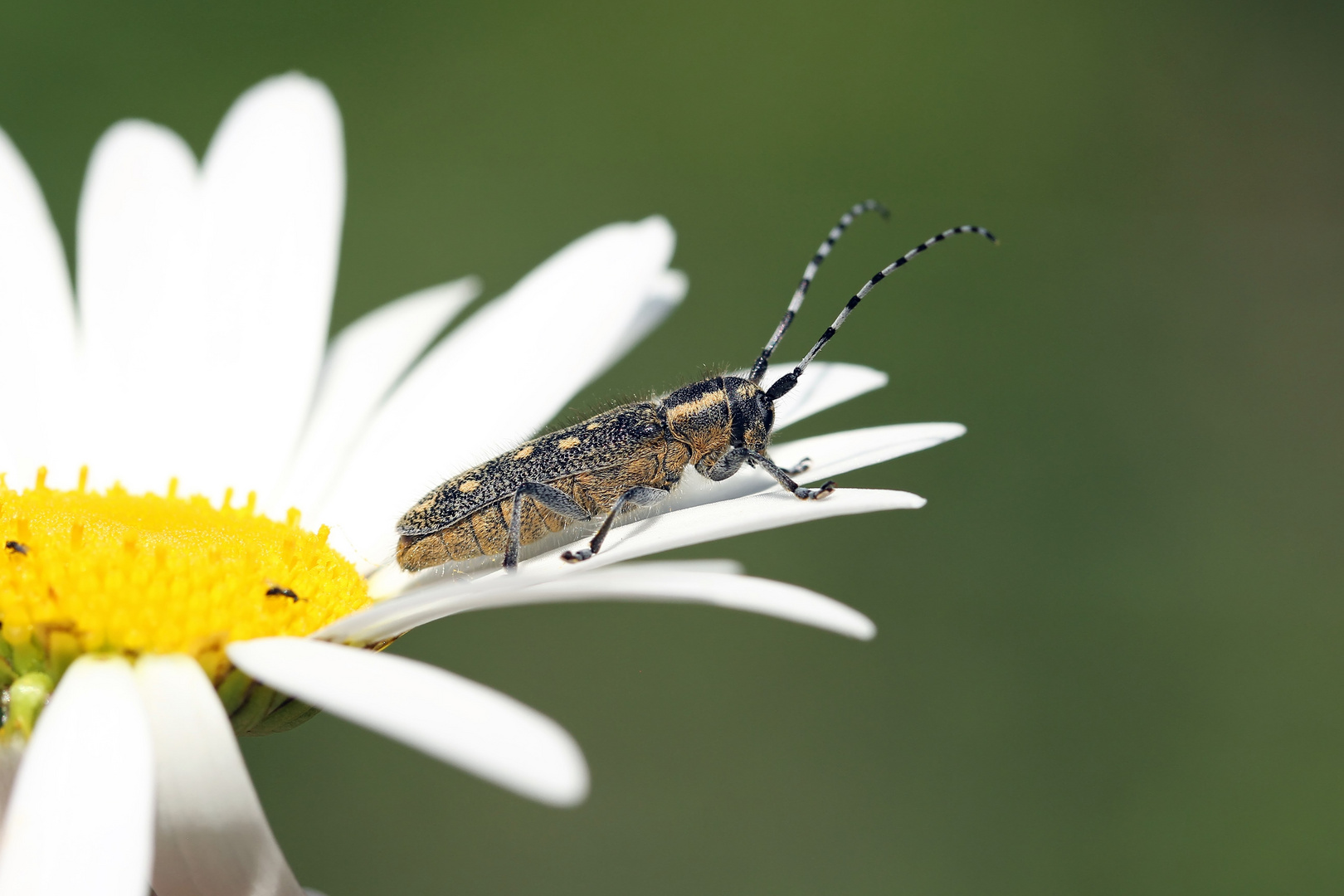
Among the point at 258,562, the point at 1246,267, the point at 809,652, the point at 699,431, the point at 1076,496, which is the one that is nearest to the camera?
the point at 258,562

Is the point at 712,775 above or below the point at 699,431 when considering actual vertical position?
below

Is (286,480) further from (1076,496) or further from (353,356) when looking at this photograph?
(1076,496)

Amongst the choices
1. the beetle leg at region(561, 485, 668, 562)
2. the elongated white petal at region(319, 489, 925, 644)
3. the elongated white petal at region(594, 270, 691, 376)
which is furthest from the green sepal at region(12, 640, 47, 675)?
the elongated white petal at region(594, 270, 691, 376)

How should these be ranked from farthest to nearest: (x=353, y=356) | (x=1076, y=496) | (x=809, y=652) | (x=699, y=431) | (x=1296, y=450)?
1. (x=1296, y=450)
2. (x=1076, y=496)
3. (x=809, y=652)
4. (x=353, y=356)
5. (x=699, y=431)

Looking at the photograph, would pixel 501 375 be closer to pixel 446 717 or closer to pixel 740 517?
pixel 740 517

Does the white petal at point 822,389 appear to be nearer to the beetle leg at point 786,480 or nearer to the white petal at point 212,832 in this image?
the beetle leg at point 786,480

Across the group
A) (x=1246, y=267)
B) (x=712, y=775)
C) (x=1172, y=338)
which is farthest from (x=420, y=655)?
(x=1246, y=267)
